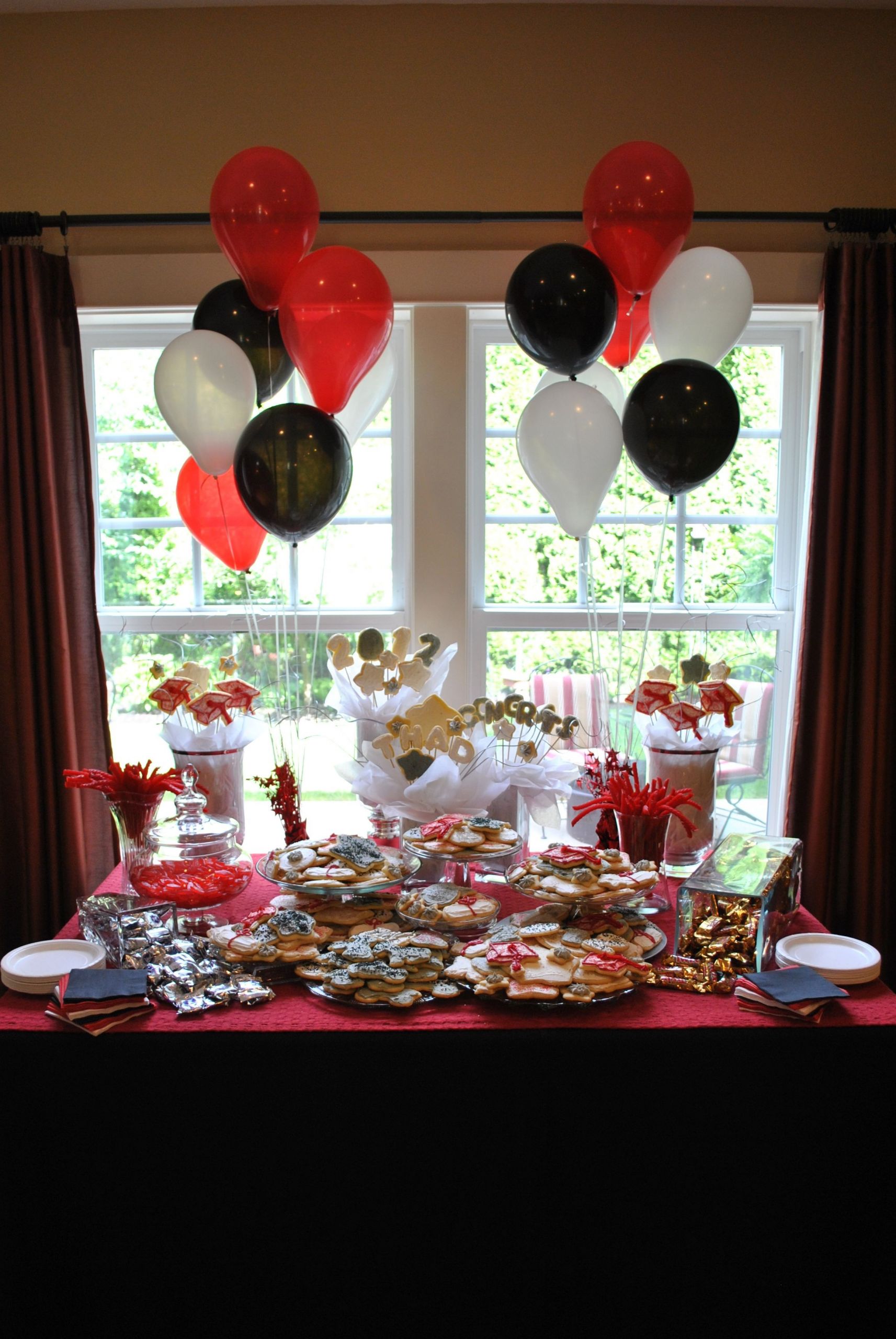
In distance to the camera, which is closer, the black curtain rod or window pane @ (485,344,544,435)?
the black curtain rod

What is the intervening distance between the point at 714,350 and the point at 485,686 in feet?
3.46

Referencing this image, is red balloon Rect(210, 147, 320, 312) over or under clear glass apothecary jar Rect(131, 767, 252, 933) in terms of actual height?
over

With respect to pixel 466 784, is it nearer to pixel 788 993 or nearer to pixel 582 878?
pixel 582 878

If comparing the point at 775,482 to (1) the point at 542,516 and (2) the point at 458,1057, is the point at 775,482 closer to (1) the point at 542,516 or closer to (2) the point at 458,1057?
(1) the point at 542,516

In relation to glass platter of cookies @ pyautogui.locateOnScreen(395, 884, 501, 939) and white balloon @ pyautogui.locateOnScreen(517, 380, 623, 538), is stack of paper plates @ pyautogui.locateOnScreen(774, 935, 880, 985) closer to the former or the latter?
glass platter of cookies @ pyautogui.locateOnScreen(395, 884, 501, 939)

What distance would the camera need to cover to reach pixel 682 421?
189 centimetres

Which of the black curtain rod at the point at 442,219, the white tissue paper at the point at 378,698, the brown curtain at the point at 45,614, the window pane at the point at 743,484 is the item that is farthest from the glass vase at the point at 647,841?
the black curtain rod at the point at 442,219

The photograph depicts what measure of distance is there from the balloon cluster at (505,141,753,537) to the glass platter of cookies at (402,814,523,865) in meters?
0.66

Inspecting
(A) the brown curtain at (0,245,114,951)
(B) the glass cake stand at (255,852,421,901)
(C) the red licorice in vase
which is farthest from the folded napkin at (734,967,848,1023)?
(A) the brown curtain at (0,245,114,951)

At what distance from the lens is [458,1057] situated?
4.59 ft

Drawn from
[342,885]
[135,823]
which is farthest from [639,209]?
[135,823]

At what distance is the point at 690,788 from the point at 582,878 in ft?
1.63

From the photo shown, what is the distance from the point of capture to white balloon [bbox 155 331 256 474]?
1.95m

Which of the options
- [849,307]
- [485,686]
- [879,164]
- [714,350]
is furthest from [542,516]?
[879,164]
